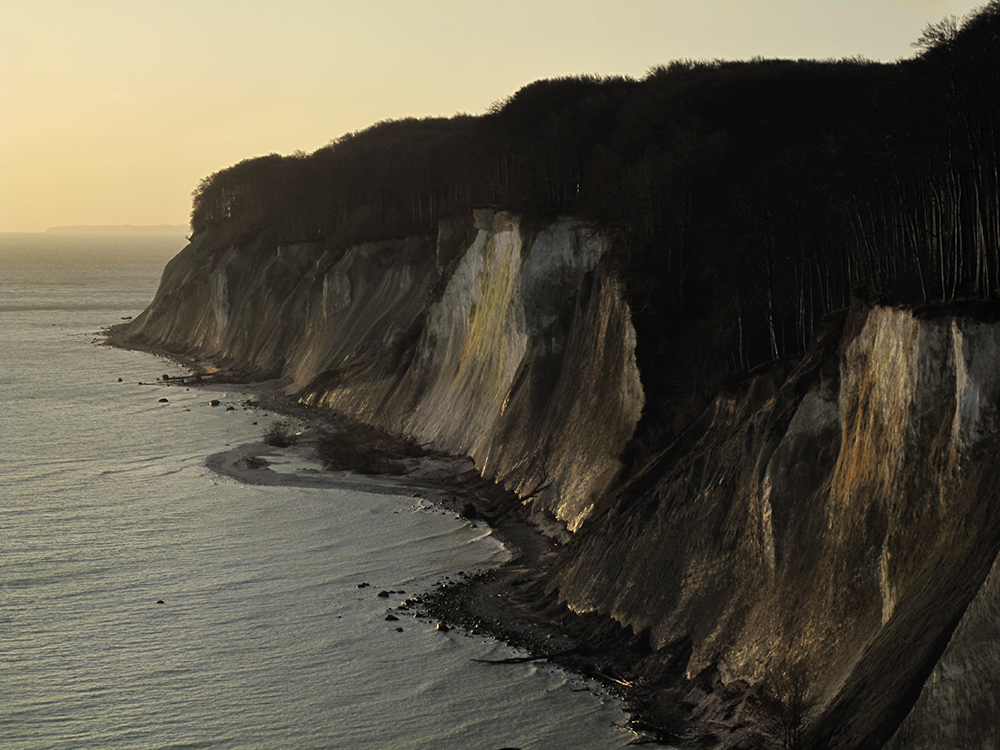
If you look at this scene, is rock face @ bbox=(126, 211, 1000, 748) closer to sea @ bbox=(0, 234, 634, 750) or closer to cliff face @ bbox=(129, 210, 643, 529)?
Answer: cliff face @ bbox=(129, 210, 643, 529)

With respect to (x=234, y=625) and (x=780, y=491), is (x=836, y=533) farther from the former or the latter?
(x=234, y=625)

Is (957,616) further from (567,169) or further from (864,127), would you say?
(567,169)

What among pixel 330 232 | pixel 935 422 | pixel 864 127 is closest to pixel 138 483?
pixel 864 127

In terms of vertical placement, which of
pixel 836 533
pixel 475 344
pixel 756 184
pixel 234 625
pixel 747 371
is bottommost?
pixel 234 625

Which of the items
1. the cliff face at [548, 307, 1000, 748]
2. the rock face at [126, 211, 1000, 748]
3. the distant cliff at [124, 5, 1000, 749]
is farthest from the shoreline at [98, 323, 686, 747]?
the cliff face at [548, 307, 1000, 748]

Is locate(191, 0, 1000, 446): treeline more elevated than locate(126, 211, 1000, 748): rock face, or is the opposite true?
locate(191, 0, 1000, 446): treeline

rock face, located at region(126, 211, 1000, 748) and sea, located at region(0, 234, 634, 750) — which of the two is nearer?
rock face, located at region(126, 211, 1000, 748)

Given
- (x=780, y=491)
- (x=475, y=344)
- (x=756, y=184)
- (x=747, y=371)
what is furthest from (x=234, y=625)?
(x=475, y=344)
